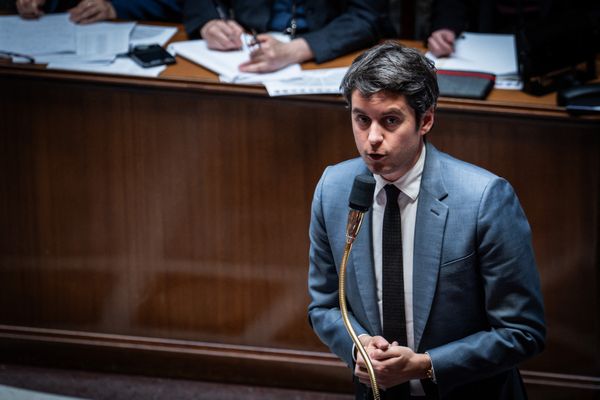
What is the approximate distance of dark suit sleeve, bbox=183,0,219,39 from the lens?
3.24 meters

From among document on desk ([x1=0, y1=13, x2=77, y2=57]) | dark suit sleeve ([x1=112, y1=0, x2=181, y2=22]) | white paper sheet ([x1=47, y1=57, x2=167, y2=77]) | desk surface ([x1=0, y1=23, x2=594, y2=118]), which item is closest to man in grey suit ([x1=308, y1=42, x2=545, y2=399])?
desk surface ([x1=0, y1=23, x2=594, y2=118])

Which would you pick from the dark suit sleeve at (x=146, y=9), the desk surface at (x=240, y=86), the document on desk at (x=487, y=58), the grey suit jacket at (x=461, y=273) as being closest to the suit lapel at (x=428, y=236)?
the grey suit jacket at (x=461, y=273)

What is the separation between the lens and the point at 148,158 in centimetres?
294

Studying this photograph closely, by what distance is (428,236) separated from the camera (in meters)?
1.75

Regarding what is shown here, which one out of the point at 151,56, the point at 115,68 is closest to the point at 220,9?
the point at 151,56

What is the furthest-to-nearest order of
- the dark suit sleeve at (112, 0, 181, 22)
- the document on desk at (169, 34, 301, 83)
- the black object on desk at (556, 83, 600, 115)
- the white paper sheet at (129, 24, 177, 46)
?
the dark suit sleeve at (112, 0, 181, 22) → the white paper sheet at (129, 24, 177, 46) → the document on desk at (169, 34, 301, 83) → the black object on desk at (556, 83, 600, 115)

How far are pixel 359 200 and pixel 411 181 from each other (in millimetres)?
235

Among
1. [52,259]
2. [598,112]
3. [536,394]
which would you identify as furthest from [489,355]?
[52,259]

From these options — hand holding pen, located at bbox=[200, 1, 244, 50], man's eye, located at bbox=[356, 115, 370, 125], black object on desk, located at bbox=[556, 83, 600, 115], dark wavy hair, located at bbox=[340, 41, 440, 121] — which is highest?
dark wavy hair, located at bbox=[340, 41, 440, 121]

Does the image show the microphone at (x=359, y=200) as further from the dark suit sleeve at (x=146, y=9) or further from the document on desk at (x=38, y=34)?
the dark suit sleeve at (x=146, y=9)

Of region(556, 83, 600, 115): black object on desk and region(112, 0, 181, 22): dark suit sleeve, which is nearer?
region(556, 83, 600, 115): black object on desk

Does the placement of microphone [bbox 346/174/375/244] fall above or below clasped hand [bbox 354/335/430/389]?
above

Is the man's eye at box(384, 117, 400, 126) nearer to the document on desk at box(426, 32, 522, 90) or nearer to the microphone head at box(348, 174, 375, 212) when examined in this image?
the microphone head at box(348, 174, 375, 212)

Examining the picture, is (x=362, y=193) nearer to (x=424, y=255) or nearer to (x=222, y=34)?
(x=424, y=255)
